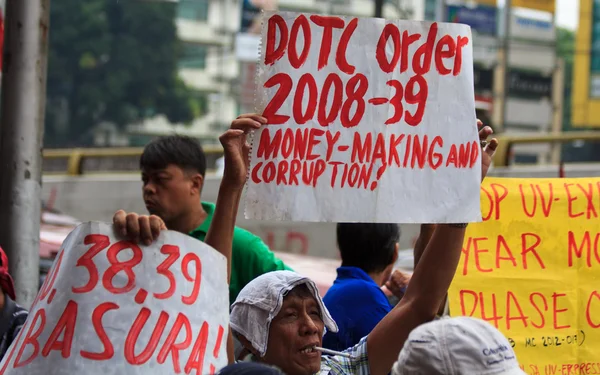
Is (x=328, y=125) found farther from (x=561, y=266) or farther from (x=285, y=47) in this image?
(x=561, y=266)

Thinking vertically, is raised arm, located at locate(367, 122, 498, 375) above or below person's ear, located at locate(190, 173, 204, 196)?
below

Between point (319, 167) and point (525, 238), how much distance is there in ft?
3.46

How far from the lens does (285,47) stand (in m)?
3.37

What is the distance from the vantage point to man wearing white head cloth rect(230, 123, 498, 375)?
3.34 m

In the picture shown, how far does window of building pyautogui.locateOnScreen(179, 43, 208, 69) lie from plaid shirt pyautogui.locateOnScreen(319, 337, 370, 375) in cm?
5851

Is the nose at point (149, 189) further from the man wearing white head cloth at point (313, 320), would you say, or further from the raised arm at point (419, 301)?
the raised arm at point (419, 301)

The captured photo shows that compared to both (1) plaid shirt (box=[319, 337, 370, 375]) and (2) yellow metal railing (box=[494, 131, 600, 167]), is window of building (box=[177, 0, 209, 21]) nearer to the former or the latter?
(2) yellow metal railing (box=[494, 131, 600, 167])

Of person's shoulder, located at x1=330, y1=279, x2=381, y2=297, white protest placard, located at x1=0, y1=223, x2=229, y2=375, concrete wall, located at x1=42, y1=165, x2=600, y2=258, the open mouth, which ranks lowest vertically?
concrete wall, located at x1=42, y1=165, x2=600, y2=258

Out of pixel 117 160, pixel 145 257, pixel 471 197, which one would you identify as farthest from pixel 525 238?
pixel 117 160

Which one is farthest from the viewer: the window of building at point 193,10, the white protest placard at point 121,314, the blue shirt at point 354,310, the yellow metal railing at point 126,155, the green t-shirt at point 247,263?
the window of building at point 193,10

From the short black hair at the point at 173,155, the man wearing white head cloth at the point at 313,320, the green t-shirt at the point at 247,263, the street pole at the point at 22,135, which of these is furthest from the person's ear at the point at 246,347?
the street pole at the point at 22,135

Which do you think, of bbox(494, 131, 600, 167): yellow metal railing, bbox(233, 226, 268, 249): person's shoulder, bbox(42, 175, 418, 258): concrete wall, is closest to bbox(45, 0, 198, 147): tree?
bbox(42, 175, 418, 258): concrete wall

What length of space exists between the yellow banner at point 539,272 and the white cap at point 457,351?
5.47ft

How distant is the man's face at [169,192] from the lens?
14.3ft
